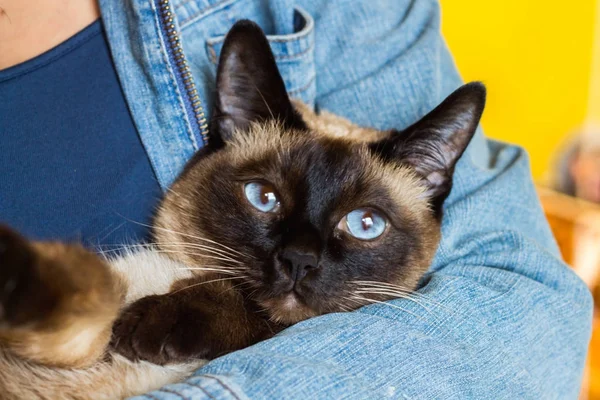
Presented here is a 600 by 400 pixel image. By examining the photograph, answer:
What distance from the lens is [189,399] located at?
2.92 ft

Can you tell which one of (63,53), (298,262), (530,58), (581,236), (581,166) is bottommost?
(581,236)

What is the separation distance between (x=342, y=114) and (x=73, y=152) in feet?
2.88

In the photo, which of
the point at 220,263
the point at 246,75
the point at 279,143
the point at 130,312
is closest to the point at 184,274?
the point at 220,263

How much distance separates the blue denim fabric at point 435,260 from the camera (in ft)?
3.46

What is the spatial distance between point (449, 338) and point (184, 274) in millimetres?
678

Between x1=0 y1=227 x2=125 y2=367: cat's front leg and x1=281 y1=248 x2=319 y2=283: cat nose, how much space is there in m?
0.37

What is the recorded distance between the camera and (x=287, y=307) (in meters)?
1.34

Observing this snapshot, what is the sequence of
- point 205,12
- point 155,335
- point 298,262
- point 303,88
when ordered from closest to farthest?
1. point 155,335
2. point 298,262
3. point 205,12
4. point 303,88

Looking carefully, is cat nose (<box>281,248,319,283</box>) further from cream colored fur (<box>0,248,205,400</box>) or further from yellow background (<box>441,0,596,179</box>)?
yellow background (<box>441,0,596,179</box>)

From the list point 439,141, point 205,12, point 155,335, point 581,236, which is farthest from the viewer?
point 581,236

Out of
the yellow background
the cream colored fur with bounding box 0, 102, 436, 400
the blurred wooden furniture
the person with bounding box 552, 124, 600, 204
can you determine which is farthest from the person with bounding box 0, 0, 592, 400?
the person with bounding box 552, 124, 600, 204

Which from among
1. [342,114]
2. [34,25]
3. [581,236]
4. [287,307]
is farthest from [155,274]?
[581,236]

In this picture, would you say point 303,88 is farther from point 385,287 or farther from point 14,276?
point 14,276

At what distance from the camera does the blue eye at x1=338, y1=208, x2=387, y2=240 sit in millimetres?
1459
